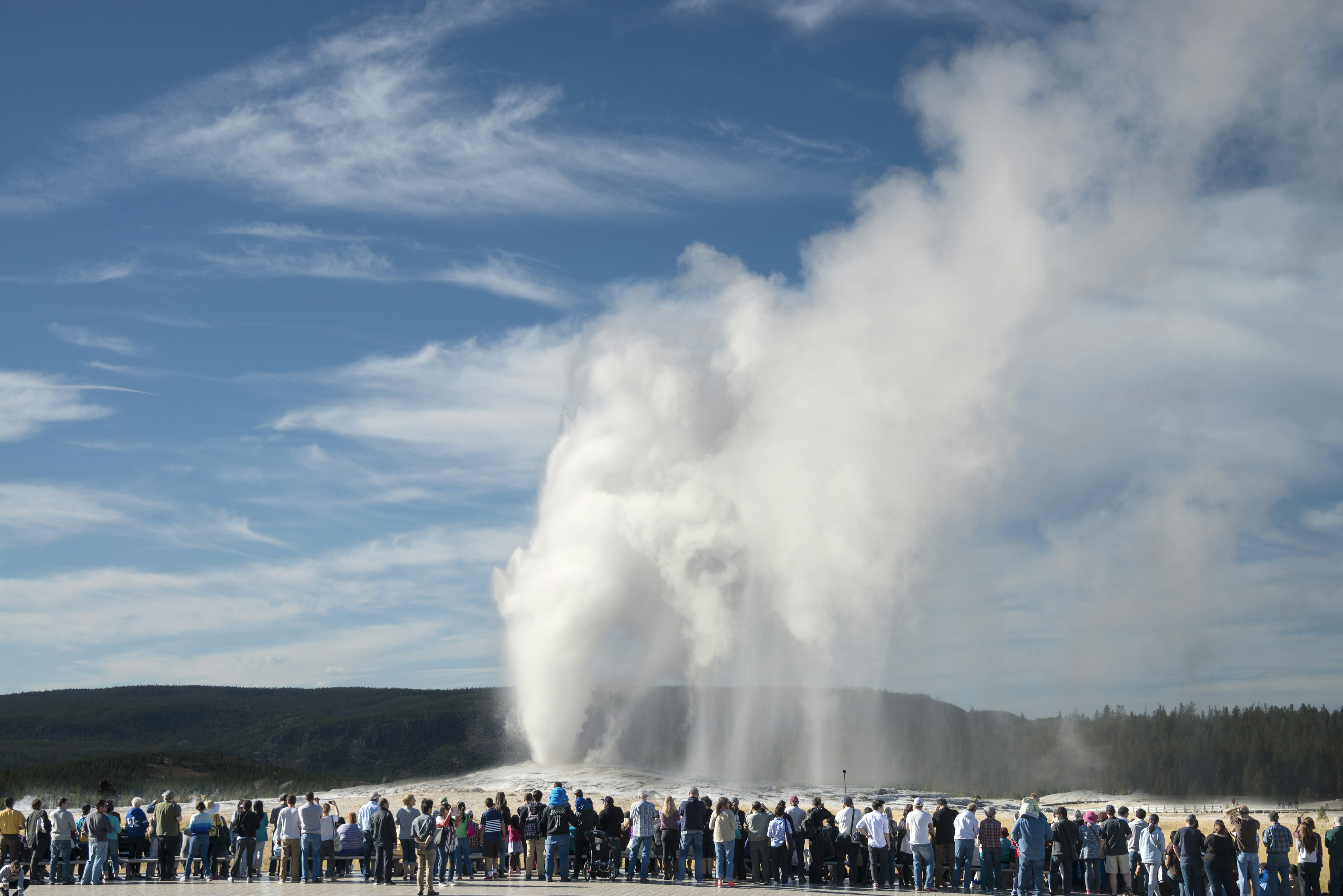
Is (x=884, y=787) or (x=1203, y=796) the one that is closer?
(x=884, y=787)

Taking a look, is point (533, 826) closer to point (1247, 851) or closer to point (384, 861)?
point (384, 861)

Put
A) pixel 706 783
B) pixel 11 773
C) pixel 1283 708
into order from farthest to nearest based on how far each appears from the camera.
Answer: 1. pixel 1283 708
2. pixel 11 773
3. pixel 706 783

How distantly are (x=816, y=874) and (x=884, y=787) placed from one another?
43.0 meters

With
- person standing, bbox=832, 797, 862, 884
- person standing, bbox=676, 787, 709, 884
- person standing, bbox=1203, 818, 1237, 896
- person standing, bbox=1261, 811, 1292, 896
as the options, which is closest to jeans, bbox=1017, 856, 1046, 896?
person standing, bbox=1203, 818, 1237, 896

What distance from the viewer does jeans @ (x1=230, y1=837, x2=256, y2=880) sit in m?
26.5

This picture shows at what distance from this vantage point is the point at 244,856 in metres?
27.2

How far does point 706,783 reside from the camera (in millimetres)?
52188

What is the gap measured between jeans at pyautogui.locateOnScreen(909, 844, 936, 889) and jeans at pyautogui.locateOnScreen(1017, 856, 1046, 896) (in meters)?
1.89

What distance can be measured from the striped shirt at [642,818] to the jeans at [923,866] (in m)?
5.91

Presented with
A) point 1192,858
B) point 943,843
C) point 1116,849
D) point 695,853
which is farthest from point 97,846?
point 1192,858

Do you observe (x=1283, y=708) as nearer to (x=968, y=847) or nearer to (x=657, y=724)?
(x=657, y=724)

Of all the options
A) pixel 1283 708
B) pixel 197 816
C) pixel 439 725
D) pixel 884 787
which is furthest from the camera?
pixel 439 725

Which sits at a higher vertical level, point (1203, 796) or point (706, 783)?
point (706, 783)

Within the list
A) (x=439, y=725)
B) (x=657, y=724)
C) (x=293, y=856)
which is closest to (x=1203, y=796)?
(x=657, y=724)
